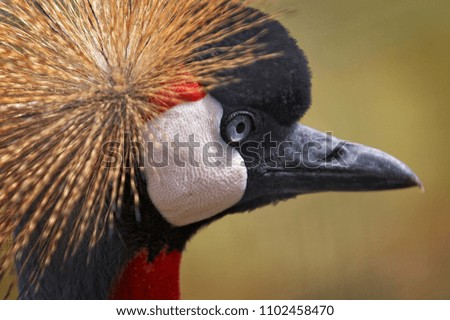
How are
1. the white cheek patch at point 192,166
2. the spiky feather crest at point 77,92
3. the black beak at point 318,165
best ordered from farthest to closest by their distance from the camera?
the black beak at point 318,165
the white cheek patch at point 192,166
the spiky feather crest at point 77,92

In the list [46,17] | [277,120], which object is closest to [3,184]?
[46,17]

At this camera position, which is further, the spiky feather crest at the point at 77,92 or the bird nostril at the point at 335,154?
the bird nostril at the point at 335,154

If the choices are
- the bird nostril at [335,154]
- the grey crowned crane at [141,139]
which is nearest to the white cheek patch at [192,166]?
the grey crowned crane at [141,139]

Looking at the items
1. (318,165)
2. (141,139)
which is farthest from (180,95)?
(318,165)

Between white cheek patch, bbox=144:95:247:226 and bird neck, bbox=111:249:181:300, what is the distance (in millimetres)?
94

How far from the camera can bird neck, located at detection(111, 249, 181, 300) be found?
128 cm

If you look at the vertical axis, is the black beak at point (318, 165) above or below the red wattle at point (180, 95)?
below

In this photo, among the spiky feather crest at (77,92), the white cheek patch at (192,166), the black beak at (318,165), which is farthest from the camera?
the black beak at (318,165)

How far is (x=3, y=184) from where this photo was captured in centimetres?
105

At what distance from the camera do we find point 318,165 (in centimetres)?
128

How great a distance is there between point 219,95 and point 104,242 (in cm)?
34

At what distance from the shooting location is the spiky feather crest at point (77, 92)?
1.03 metres

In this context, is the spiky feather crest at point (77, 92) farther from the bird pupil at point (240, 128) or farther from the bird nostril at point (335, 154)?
the bird nostril at point (335, 154)
